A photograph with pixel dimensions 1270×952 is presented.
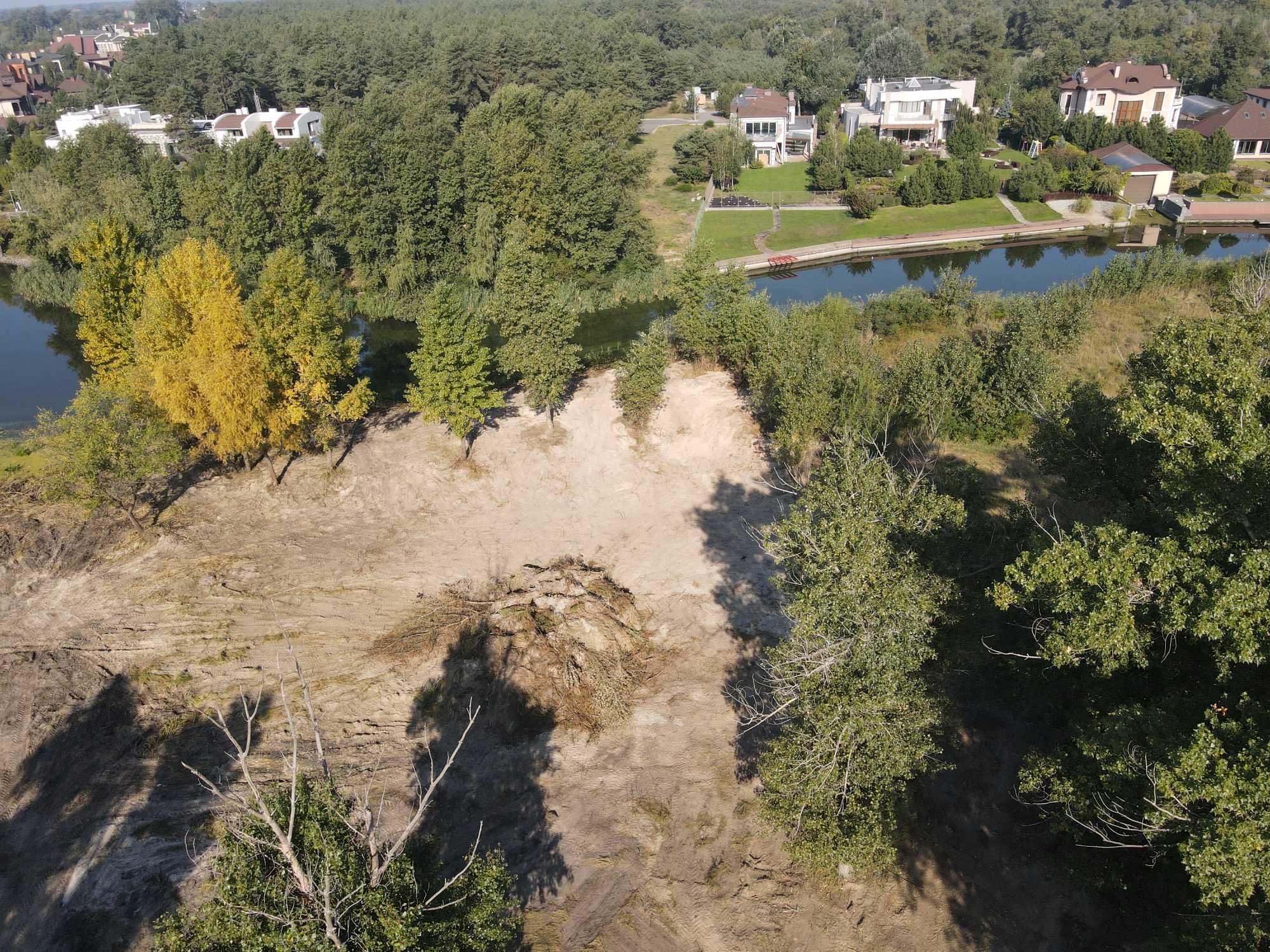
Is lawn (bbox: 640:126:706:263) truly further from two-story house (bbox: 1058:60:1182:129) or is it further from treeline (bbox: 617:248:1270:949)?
treeline (bbox: 617:248:1270:949)

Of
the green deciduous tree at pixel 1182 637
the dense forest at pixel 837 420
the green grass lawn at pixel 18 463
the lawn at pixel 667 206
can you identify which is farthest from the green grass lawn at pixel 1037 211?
the green grass lawn at pixel 18 463

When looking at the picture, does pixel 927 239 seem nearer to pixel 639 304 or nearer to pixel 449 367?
pixel 639 304

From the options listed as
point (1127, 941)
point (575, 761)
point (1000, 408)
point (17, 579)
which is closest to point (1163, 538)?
point (1127, 941)

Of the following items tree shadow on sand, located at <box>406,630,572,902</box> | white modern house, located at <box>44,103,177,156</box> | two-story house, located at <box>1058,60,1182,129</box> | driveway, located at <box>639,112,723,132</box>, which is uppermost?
white modern house, located at <box>44,103,177,156</box>

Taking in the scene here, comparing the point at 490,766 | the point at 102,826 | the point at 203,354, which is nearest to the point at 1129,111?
the point at 203,354

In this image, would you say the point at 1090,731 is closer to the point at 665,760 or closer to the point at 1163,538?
the point at 1163,538

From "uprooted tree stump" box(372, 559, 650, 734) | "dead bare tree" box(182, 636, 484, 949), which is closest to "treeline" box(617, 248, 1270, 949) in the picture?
"uprooted tree stump" box(372, 559, 650, 734)
